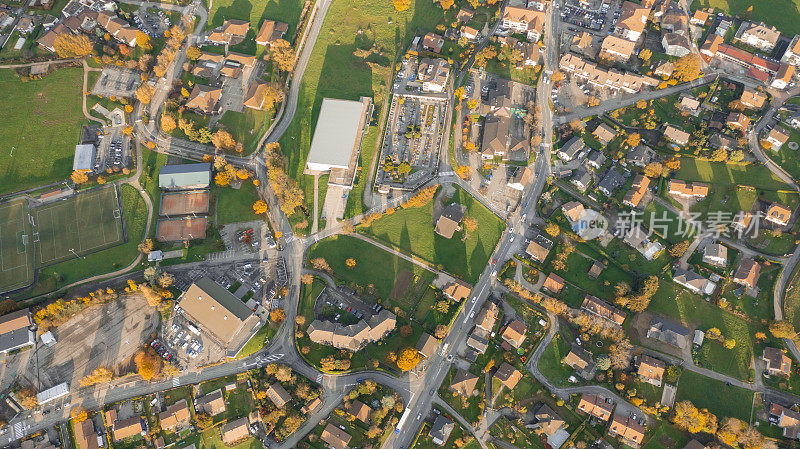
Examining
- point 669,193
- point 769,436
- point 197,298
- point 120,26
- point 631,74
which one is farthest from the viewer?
point 120,26

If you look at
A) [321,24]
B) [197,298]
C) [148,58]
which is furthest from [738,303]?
[148,58]

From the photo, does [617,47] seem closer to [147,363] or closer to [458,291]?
[458,291]

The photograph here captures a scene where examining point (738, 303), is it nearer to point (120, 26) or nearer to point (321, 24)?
point (321, 24)

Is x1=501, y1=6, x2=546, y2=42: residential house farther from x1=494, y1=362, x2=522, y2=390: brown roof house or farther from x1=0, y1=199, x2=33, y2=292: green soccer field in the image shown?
x1=0, y1=199, x2=33, y2=292: green soccer field

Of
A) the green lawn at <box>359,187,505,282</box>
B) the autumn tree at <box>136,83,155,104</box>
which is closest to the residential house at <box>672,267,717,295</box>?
the green lawn at <box>359,187,505,282</box>

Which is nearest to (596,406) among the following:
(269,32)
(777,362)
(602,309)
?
(602,309)
